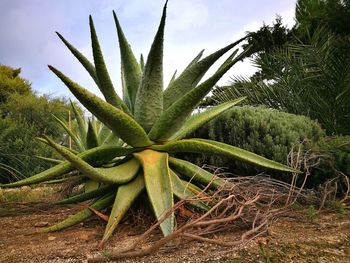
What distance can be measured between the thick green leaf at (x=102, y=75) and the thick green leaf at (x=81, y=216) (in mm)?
602

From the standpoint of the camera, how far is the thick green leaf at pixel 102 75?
2.11 m

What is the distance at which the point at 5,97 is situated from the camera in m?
14.5

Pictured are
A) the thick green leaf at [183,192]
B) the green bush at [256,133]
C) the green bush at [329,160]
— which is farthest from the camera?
the green bush at [256,133]

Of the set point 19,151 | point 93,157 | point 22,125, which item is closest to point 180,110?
point 93,157

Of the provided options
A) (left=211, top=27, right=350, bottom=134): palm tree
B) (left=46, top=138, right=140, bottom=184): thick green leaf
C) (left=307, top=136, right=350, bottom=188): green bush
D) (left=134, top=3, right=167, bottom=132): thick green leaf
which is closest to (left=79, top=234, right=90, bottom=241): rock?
(left=46, top=138, right=140, bottom=184): thick green leaf

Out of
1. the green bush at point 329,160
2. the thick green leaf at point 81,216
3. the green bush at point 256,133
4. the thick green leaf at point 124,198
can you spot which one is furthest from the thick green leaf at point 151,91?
the green bush at point 329,160

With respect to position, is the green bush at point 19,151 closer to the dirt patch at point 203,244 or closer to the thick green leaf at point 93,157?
the thick green leaf at point 93,157

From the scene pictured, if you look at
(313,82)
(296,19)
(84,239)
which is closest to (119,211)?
(84,239)

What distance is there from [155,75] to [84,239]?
104cm

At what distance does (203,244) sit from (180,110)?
2.60 ft

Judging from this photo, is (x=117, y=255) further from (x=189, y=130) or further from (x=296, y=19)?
(x=296, y=19)

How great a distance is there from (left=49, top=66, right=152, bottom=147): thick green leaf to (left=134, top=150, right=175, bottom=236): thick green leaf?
0.36 feet

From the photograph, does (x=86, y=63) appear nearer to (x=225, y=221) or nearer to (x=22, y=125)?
(x=225, y=221)

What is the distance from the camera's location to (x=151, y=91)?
2.40m
